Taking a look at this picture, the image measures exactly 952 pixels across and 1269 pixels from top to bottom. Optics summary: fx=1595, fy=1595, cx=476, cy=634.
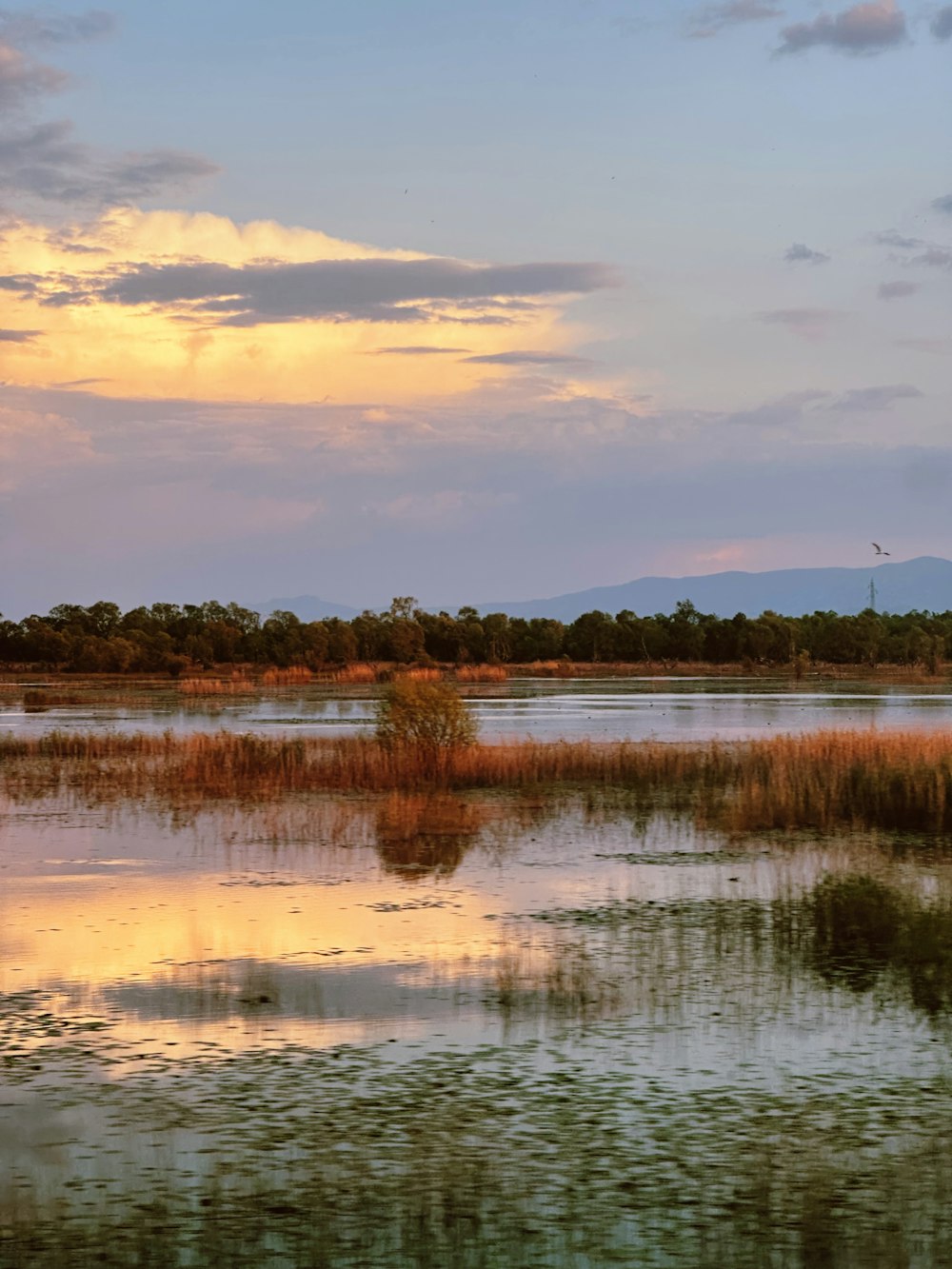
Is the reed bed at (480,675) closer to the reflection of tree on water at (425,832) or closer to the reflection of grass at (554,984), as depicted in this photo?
the reflection of tree on water at (425,832)

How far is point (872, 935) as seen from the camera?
700 inches

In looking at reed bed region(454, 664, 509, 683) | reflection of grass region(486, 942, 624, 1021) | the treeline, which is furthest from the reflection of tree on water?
the treeline

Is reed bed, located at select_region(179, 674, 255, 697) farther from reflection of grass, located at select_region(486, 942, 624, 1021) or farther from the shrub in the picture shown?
reflection of grass, located at select_region(486, 942, 624, 1021)

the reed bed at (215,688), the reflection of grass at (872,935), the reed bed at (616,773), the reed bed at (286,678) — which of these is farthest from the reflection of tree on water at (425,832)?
the reed bed at (286,678)

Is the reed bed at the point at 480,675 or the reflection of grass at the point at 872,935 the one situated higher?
the reed bed at the point at 480,675

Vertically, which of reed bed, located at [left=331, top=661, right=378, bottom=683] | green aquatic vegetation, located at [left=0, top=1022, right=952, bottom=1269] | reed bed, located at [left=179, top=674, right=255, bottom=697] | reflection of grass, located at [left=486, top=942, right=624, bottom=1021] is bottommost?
green aquatic vegetation, located at [left=0, top=1022, right=952, bottom=1269]

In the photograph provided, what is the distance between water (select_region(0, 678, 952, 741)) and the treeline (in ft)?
109

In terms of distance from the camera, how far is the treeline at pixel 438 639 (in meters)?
143

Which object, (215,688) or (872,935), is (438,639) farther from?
(872,935)

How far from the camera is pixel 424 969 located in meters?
16.2

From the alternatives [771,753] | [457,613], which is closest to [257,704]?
[771,753]

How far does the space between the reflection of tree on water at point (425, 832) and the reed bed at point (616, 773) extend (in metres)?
2.61

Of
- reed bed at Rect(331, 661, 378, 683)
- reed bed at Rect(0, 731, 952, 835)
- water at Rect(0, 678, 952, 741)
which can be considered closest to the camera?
reed bed at Rect(0, 731, 952, 835)

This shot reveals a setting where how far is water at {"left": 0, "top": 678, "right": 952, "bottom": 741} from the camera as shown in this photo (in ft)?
187
